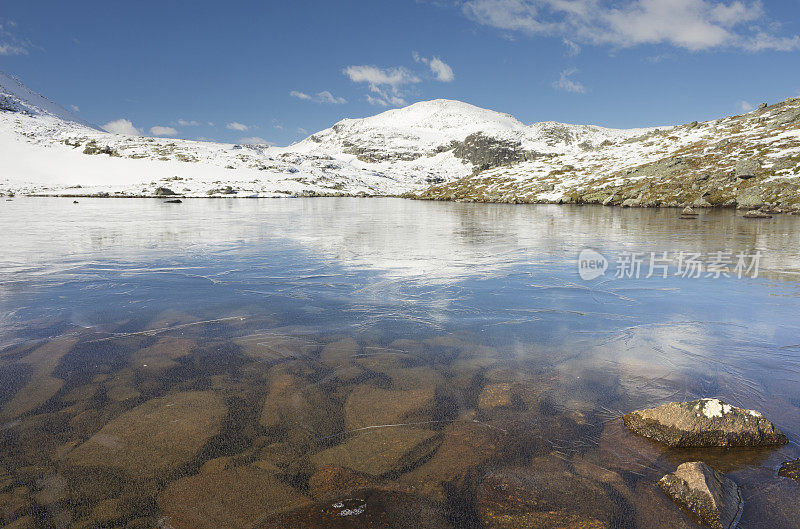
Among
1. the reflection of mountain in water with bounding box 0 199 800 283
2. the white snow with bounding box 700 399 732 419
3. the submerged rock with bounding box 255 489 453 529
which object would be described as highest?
the reflection of mountain in water with bounding box 0 199 800 283

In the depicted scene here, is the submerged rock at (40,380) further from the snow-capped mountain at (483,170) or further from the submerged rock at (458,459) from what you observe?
the snow-capped mountain at (483,170)

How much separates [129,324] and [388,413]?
15.9 feet

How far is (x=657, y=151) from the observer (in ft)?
191

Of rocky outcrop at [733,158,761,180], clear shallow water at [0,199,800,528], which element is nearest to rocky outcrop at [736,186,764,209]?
rocky outcrop at [733,158,761,180]

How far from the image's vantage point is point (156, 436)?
11.6 feet

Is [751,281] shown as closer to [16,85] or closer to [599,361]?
[599,361]

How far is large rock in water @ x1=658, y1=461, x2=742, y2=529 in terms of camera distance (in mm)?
2644

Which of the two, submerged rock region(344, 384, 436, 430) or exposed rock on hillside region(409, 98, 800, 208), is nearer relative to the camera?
submerged rock region(344, 384, 436, 430)

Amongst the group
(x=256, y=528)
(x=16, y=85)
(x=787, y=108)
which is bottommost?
(x=256, y=528)

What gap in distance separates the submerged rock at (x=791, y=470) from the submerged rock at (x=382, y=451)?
2.60 meters

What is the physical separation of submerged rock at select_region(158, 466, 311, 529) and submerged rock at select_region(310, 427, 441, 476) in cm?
39

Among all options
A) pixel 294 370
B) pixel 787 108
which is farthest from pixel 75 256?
pixel 787 108

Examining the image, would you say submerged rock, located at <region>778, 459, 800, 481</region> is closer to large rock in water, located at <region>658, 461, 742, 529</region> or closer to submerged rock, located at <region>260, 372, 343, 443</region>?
large rock in water, located at <region>658, 461, 742, 529</region>

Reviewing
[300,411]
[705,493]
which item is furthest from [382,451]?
[705,493]
